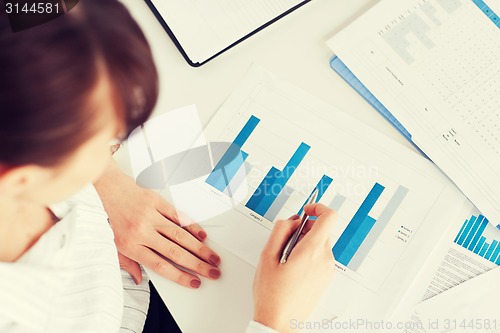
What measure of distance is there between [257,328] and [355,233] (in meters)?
0.18

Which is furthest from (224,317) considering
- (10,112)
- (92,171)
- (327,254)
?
(10,112)

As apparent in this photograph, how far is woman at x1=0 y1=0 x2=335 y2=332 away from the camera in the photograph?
1.12 feet

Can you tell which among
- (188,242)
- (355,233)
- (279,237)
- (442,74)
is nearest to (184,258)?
(188,242)

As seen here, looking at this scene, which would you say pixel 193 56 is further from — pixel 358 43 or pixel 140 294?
pixel 140 294

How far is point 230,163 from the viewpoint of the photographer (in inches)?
25.7

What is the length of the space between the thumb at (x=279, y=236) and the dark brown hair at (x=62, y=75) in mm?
274

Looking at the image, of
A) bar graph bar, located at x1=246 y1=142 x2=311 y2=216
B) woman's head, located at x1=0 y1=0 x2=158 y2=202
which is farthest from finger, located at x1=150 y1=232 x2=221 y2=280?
woman's head, located at x1=0 y1=0 x2=158 y2=202

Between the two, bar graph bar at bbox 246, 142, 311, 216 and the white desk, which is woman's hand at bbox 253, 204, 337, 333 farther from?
the white desk

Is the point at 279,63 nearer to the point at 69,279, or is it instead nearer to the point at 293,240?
the point at 293,240

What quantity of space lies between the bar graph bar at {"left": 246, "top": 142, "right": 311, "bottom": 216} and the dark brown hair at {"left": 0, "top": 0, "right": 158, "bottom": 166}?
0.28 meters

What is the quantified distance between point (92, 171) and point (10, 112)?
0.12 meters

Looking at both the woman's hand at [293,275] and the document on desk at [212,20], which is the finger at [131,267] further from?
the document on desk at [212,20]

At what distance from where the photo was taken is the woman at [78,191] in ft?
1.12

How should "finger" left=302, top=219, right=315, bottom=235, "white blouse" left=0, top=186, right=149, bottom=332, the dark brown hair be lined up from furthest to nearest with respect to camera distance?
"finger" left=302, top=219, right=315, bottom=235
"white blouse" left=0, top=186, right=149, bottom=332
the dark brown hair
